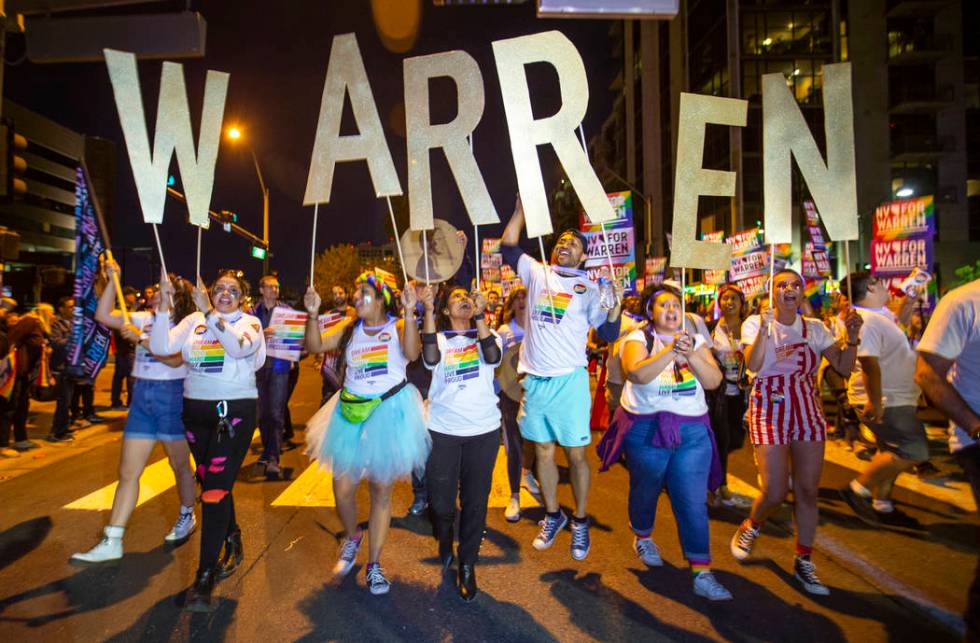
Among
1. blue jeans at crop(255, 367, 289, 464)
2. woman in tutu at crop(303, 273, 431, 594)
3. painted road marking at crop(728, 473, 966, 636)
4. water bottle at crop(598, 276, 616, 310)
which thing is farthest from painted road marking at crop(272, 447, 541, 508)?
painted road marking at crop(728, 473, 966, 636)

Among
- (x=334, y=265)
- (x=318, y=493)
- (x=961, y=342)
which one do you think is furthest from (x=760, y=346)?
(x=334, y=265)

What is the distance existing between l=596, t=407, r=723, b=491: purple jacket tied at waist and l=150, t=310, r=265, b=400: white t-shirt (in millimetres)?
2444

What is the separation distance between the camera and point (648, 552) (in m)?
4.12

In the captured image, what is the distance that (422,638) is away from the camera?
319cm

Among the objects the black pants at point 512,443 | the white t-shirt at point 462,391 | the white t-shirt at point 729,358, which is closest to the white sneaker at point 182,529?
the white t-shirt at point 462,391

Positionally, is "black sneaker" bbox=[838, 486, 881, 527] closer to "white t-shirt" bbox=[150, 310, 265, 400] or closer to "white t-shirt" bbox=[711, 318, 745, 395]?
"white t-shirt" bbox=[711, 318, 745, 395]

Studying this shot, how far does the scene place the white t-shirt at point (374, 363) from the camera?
12.6 ft

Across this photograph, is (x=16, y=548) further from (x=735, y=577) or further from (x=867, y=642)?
(x=867, y=642)

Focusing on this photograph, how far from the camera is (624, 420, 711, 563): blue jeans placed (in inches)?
149

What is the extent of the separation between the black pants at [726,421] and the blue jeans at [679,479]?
64.1 inches

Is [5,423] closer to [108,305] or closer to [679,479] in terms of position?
[108,305]

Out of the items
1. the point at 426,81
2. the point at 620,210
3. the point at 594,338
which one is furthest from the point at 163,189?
the point at 620,210

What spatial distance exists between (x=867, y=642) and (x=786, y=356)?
5.89 feet

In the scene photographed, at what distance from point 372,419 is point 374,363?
355 mm
